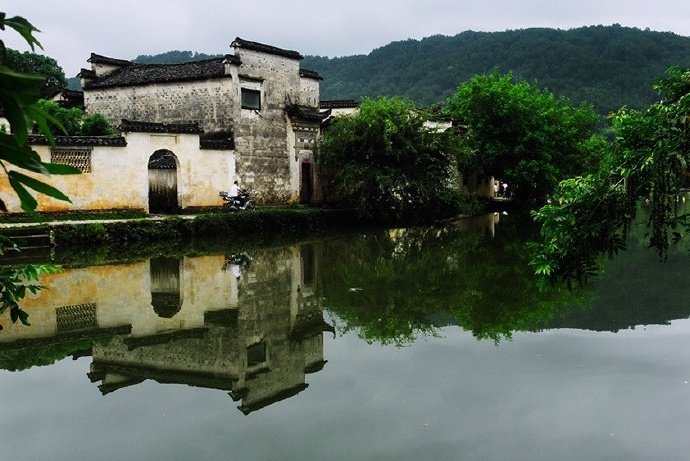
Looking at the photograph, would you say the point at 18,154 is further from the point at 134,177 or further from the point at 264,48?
the point at 264,48

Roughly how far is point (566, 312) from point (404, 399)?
4107mm

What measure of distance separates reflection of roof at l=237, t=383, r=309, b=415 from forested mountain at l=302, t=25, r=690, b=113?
61.4m

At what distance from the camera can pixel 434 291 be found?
10156mm

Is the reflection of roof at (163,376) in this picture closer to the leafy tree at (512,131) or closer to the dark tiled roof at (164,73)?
the dark tiled roof at (164,73)

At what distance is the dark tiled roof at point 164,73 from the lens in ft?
75.4

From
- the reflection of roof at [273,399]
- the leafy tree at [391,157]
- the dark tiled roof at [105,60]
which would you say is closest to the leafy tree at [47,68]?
the dark tiled roof at [105,60]

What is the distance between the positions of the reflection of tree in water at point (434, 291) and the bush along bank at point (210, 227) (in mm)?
4459

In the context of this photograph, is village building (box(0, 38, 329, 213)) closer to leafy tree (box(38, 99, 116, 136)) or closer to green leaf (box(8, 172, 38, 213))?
leafy tree (box(38, 99, 116, 136))

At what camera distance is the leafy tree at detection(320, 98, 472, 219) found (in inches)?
874

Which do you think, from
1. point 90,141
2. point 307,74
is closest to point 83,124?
point 90,141

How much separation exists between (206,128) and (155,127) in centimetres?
310

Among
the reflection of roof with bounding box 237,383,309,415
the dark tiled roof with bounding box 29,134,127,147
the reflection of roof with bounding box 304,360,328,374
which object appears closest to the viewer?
the reflection of roof with bounding box 237,383,309,415

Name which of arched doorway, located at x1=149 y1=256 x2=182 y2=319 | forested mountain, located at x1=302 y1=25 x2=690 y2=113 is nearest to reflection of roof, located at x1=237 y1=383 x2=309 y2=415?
arched doorway, located at x1=149 y1=256 x2=182 y2=319

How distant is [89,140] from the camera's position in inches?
734
